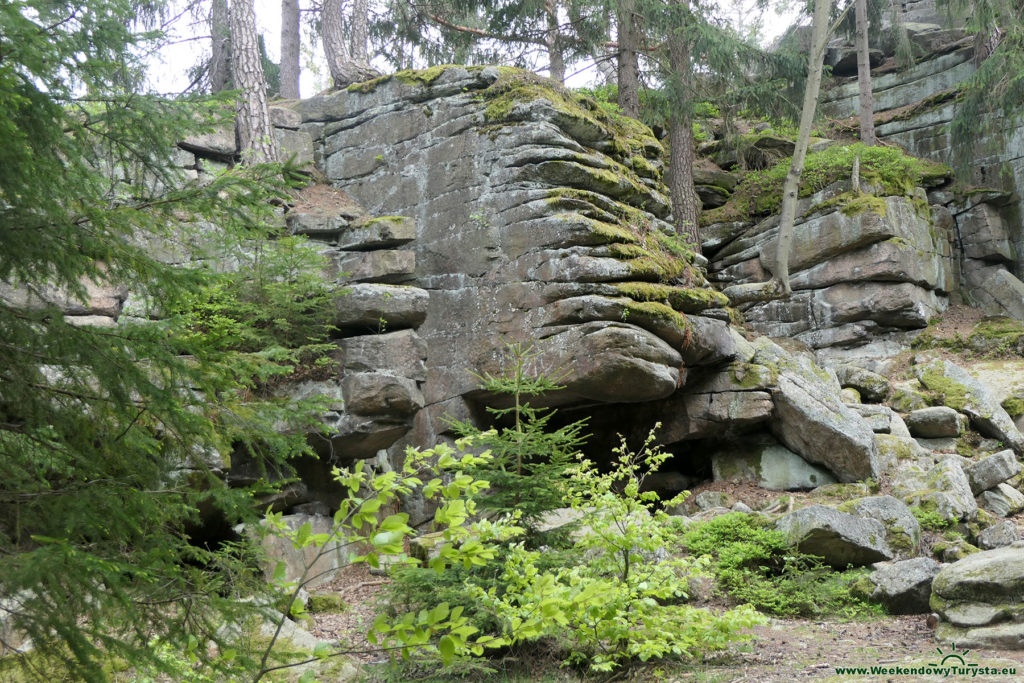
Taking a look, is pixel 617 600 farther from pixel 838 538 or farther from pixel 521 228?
pixel 521 228

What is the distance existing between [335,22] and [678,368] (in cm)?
901

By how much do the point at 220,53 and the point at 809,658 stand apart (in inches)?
576

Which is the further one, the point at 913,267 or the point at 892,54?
the point at 892,54

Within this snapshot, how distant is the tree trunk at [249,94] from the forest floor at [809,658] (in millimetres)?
7366

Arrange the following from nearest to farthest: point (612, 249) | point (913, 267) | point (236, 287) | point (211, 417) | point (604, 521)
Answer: point (211, 417), point (604, 521), point (236, 287), point (612, 249), point (913, 267)

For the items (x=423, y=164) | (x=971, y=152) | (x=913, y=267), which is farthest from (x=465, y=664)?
(x=971, y=152)

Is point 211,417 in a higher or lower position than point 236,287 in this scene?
lower

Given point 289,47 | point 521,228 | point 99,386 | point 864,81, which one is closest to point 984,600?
point 99,386

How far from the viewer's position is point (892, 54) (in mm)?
22891

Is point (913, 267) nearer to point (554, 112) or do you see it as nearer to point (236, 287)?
point (554, 112)

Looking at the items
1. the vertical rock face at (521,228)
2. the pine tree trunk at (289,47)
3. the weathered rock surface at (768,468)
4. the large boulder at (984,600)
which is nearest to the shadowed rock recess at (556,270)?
the vertical rock face at (521,228)

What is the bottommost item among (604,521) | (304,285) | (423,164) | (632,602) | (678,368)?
(632,602)

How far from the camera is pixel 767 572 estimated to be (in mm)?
7457

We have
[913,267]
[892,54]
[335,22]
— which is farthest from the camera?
[892,54]
